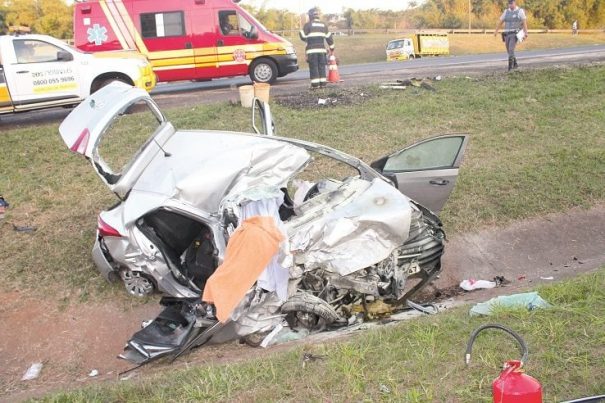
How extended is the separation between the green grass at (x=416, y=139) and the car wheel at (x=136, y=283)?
0.45 metres

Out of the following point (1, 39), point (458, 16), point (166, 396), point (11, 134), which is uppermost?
point (458, 16)

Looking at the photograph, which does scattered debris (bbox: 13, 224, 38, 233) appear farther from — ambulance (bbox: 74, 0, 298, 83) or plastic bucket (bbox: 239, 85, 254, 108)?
ambulance (bbox: 74, 0, 298, 83)

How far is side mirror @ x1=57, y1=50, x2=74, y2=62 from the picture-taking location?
435 inches

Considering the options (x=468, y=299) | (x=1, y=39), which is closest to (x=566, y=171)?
(x=468, y=299)

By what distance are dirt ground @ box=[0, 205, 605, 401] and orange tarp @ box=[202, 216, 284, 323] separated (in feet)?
1.73

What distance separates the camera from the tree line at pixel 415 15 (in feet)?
128

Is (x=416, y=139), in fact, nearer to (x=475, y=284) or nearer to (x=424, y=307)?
(x=475, y=284)

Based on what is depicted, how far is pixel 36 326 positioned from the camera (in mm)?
5727

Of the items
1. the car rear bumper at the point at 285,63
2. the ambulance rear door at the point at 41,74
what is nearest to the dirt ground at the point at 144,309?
the ambulance rear door at the point at 41,74

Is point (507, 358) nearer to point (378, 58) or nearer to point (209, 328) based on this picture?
point (209, 328)

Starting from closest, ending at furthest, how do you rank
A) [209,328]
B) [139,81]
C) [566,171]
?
[209,328]
[566,171]
[139,81]

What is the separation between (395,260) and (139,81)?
26.6 ft

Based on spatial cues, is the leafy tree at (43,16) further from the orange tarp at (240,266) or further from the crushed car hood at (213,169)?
the orange tarp at (240,266)

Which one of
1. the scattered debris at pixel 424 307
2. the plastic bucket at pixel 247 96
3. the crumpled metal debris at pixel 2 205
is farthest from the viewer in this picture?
the plastic bucket at pixel 247 96
